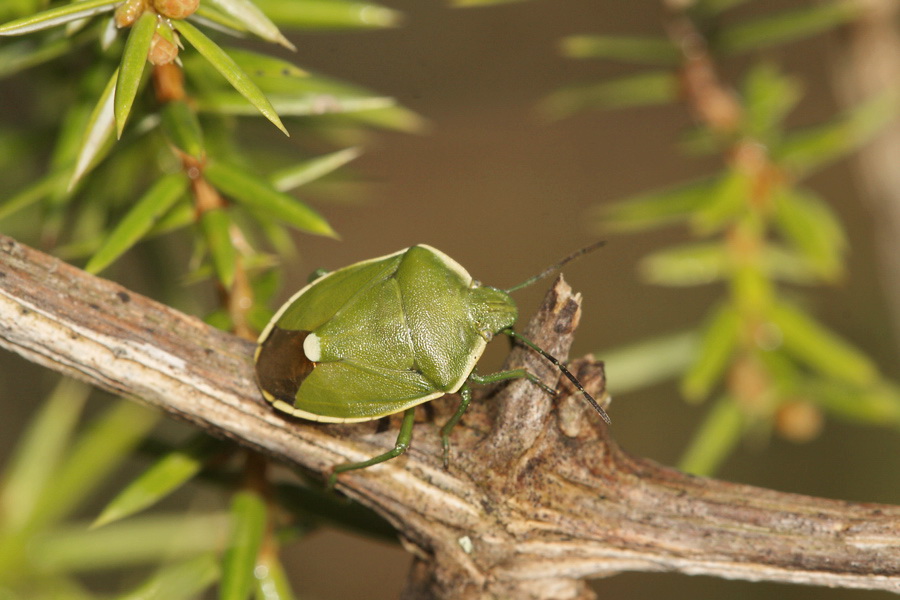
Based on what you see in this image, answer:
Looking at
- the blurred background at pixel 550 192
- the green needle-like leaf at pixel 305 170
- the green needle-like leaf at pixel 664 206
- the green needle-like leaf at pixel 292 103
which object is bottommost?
the green needle-like leaf at pixel 305 170

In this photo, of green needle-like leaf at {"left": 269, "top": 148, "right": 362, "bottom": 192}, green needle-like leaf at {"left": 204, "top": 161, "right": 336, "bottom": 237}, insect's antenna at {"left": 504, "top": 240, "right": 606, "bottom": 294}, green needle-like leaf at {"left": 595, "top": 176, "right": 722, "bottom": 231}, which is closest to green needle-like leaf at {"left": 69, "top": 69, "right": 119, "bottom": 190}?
green needle-like leaf at {"left": 204, "top": 161, "right": 336, "bottom": 237}

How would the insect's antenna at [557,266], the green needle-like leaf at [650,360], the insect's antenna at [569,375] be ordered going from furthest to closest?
the green needle-like leaf at [650,360] < the insect's antenna at [557,266] < the insect's antenna at [569,375]

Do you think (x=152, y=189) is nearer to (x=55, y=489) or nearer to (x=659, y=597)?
(x=55, y=489)

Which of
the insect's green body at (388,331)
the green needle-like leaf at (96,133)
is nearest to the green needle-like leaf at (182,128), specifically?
the green needle-like leaf at (96,133)

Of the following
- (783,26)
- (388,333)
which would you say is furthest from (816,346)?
(388,333)

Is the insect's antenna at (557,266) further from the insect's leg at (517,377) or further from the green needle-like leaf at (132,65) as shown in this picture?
the green needle-like leaf at (132,65)

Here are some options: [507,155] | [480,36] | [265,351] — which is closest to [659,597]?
[507,155]

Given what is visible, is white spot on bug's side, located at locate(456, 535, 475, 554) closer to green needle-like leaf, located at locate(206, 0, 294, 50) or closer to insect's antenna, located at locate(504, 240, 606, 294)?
insect's antenna, located at locate(504, 240, 606, 294)

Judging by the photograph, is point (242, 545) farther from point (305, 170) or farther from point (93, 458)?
point (305, 170)
